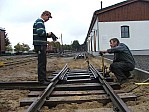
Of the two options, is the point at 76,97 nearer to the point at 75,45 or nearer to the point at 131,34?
the point at 131,34

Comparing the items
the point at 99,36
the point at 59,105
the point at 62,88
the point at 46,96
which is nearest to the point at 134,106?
the point at 59,105

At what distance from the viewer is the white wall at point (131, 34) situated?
105 feet

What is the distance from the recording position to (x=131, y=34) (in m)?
32.4

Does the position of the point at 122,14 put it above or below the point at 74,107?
above

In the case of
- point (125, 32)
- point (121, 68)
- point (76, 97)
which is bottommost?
point (76, 97)

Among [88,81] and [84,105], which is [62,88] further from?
[84,105]

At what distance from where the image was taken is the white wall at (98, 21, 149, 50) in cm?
3212

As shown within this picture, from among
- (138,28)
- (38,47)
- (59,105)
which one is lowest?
(59,105)

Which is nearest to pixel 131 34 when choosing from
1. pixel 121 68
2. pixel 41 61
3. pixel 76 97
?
pixel 121 68

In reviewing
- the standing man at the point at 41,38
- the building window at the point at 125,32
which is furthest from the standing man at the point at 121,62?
the building window at the point at 125,32

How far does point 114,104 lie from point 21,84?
3114mm

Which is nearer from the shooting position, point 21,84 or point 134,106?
point 134,106

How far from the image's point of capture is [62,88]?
246 inches

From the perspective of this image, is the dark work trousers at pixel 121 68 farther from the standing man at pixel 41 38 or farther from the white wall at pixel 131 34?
the white wall at pixel 131 34
